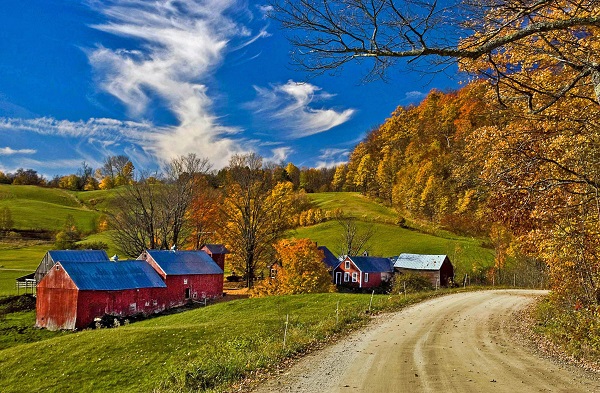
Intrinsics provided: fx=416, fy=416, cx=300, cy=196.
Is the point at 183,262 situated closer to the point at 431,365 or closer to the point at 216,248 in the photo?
the point at 216,248

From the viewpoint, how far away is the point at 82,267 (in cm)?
3306

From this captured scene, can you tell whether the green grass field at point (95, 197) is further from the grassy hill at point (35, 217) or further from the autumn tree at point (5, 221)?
the autumn tree at point (5, 221)

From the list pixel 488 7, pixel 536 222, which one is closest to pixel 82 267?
pixel 536 222

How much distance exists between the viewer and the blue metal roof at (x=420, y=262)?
5438cm

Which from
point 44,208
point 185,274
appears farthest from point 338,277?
point 44,208

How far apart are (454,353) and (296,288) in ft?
78.7

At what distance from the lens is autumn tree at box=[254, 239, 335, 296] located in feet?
116

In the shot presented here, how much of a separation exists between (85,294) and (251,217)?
21.7m

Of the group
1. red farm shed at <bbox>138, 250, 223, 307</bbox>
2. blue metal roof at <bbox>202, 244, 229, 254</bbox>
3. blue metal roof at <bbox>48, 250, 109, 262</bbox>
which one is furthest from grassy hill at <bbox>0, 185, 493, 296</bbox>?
red farm shed at <bbox>138, 250, 223, 307</bbox>

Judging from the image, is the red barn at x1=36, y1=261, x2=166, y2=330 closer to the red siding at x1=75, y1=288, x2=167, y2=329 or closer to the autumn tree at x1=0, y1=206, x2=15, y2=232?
the red siding at x1=75, y1=288, x2=167, y2=329

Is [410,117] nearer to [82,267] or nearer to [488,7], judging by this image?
[82,267]

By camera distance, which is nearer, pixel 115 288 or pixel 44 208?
pixel 115 288

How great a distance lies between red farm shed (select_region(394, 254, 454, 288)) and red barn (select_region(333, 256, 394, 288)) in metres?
2.83

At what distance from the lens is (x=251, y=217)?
49750 millimetres
